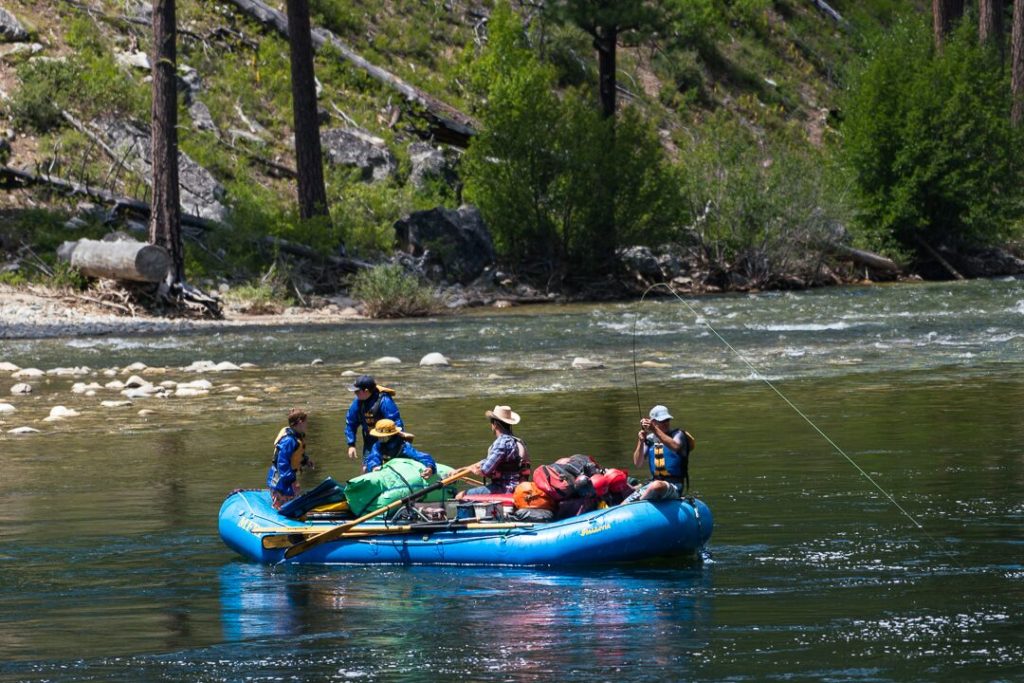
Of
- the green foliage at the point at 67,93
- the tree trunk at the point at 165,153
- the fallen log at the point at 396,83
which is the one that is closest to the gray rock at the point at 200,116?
the green foliage at the point at 67,93

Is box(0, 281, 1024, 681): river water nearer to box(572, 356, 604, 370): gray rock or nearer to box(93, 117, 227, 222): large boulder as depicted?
box(572, 356, 604, 370): gray rock

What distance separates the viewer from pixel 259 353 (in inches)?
861

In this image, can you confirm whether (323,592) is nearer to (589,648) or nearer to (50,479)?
(589,648)

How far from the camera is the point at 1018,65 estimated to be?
1544 inches

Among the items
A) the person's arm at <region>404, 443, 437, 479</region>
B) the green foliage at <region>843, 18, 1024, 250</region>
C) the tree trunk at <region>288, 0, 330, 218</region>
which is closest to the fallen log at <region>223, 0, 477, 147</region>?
the tree trunk at <region>288, 0, 330, 218</region>

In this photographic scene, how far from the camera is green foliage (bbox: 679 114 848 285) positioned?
3206 cm

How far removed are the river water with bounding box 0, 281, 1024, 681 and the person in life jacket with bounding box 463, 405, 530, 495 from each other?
111 cm

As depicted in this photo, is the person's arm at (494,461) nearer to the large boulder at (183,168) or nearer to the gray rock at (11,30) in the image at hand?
the large boulder at (183,168)

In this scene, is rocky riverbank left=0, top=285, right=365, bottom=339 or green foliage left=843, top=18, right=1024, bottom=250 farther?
green foliage left=843, top=18, right=1024, bottom=250

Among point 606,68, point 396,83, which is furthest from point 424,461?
point 396,83

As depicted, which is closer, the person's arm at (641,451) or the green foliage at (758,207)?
the person's arm at (641,451)

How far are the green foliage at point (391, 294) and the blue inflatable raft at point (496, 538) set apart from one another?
16.6 metres

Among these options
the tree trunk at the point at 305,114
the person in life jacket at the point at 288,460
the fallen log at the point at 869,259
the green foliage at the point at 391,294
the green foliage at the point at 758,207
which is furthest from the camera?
the fallen log at the point at 869,259

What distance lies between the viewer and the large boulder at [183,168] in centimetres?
3059
